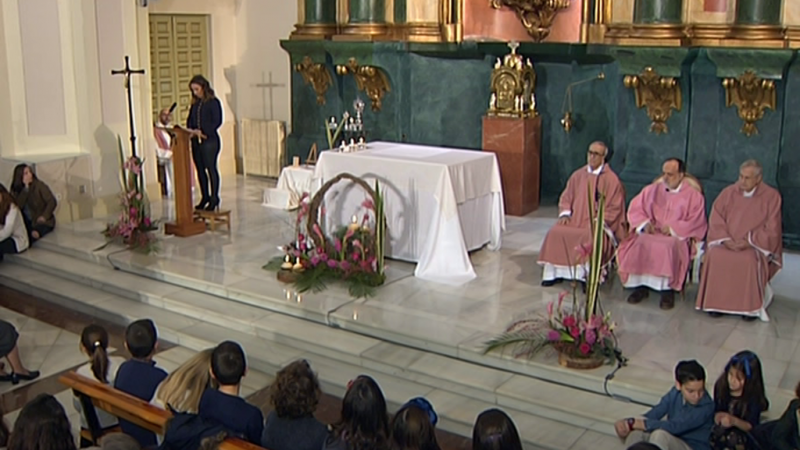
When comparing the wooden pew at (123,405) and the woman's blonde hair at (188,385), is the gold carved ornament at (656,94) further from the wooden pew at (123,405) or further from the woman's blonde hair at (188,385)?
the wooden pew at (123,405)

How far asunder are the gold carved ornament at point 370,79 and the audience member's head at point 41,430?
7846 millimetres

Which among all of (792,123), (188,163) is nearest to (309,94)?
(188,163)

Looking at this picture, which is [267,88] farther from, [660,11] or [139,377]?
[139,377]

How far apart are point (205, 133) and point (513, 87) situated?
11.0 ft

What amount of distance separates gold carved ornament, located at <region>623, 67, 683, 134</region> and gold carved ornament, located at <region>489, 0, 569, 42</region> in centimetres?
188

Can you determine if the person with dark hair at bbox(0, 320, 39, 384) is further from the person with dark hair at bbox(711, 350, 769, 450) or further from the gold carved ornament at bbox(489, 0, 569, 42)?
the gold carved ornament at bbox(489, 0, 569, 42)

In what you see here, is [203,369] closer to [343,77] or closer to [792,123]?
[792,123]

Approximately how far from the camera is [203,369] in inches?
164

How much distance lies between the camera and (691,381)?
4.48 meters

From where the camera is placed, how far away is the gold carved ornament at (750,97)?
27.3 feet

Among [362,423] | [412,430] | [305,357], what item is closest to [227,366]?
[362,423]

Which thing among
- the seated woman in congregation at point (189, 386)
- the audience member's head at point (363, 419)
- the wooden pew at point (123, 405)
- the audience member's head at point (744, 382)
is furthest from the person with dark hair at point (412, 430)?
→ the audience member's head at point (744, 382)

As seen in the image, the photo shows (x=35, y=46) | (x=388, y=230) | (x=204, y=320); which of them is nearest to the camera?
(x=204, y=320)

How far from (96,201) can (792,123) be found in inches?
289
